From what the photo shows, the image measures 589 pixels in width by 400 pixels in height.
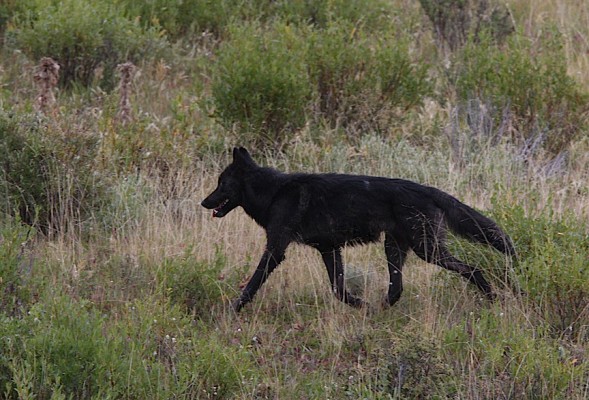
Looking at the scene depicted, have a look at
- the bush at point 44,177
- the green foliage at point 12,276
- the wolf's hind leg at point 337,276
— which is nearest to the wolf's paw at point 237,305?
the wolf's hind leg at point 337,276

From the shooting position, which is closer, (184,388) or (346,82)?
(184,388)

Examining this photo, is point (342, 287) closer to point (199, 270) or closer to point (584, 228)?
point (199, 270)

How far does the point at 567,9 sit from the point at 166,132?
8.65 metres

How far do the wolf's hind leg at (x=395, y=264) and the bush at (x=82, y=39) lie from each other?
694 centimetres

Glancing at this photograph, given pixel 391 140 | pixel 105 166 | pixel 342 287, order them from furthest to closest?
pixel 391 140 < pixel 105 166 < pixel 342 287

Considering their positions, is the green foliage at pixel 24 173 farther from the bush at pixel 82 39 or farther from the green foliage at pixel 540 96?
the green foliage at pixel 540 96

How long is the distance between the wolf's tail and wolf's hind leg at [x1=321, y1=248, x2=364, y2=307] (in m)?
0.89

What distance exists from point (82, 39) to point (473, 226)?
7.59 m

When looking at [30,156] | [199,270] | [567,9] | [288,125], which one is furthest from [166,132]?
[567,9]

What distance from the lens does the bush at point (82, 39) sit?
41.7ft

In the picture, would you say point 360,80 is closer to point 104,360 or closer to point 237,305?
point 237,305

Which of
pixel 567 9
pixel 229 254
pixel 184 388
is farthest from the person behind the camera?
pixel 567 9

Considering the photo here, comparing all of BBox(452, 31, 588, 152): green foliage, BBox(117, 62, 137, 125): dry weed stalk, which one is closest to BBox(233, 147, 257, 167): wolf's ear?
BBox(117, 62, 137, 125): dry weed stalk

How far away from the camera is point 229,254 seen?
7.99 metres
